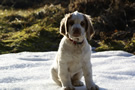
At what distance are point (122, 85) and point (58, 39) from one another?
14.2 ft

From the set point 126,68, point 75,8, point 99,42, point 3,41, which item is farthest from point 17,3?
point 126,68

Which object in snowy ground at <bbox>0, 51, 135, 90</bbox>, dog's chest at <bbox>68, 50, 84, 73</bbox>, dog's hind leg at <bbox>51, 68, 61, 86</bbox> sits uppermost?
dog's chest at <bbox>68, 50, 84, 73</bbox>

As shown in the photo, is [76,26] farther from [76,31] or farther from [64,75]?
[64,75]

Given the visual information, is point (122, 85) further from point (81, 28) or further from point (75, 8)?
point (75, 8)

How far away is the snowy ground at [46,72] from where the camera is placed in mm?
3041

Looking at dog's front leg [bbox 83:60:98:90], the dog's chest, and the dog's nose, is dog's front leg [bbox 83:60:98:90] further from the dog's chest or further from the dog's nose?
the dog's nose

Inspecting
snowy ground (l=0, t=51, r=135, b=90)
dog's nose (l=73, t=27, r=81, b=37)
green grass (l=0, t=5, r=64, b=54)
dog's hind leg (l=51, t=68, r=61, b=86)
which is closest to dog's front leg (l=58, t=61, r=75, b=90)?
snowy ground (l=0, t=51, r=135, b=90)

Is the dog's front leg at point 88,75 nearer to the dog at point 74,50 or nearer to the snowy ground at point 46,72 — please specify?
the dog at point 74,50

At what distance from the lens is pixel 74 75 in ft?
10.3

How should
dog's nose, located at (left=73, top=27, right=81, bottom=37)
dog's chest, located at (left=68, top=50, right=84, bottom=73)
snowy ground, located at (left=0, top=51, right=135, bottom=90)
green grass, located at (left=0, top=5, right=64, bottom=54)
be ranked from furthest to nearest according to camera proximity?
green grass, located at (left=0, top=5, right=64, bottom=54), snowy ground, located at (left=0, top=51, right=135, bottom=90), dog's chest, located at (left=68, top=50, right=84, bottom=73), dog's nose, located at (left=73, top=27, right=81, bottom=37)

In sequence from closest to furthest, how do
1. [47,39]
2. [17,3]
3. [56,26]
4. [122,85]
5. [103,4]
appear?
[122,85], [47,39], [56,26], [103,4], [17,3]

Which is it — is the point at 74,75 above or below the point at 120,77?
above

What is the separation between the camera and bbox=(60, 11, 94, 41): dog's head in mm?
2623

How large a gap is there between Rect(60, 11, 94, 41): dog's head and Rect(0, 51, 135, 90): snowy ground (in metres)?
0.79
